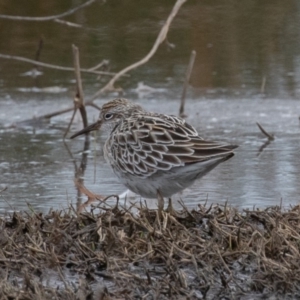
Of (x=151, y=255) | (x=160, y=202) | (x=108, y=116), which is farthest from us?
(x=108, y=116)

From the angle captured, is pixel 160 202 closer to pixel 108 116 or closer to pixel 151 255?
pixel 151 255

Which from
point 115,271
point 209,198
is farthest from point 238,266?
point 209,198

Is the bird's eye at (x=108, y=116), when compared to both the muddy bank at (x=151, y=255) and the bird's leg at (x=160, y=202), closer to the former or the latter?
the bird's leg at (x=160, y=202)

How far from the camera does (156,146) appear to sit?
19.4ft

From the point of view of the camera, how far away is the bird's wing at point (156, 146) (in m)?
5.66

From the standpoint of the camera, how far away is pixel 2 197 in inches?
258

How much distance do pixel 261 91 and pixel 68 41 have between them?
129 inches

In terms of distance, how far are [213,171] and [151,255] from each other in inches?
113

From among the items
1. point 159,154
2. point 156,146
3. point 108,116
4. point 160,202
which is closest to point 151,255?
point 160,202

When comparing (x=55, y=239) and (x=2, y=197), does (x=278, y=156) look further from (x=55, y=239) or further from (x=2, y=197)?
(x=55, y=239)

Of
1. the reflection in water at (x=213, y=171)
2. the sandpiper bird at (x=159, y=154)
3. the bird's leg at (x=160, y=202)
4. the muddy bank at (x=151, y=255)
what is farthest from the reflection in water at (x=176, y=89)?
the muddy bank at (x=151, y=255)

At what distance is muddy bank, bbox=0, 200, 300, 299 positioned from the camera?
183 inches

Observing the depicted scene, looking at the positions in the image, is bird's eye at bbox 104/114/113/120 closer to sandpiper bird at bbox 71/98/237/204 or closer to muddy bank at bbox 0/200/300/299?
sandpiper bird at bbox 71/98/237/204

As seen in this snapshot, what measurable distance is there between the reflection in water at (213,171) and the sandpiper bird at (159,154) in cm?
58
